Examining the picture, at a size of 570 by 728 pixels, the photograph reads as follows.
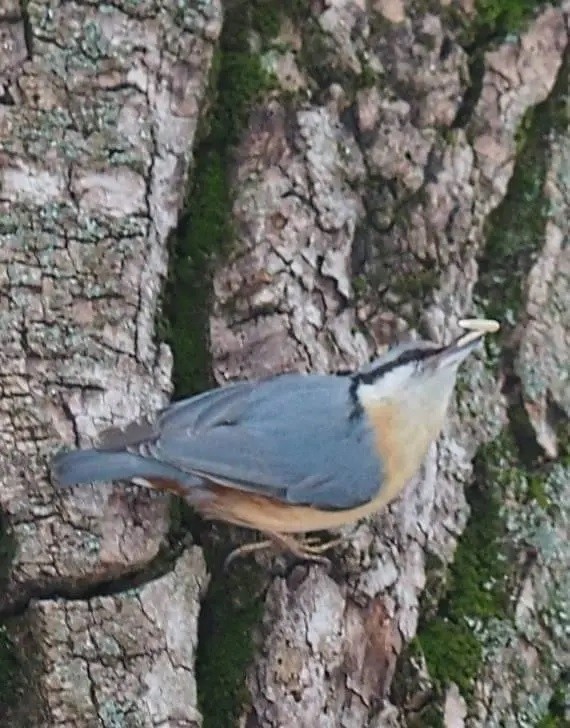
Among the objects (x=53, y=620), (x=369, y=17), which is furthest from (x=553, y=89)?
(x=53, y=620)

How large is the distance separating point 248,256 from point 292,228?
0.09m

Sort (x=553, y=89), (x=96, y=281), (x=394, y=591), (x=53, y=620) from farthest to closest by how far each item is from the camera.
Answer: (x=553, y=89), (x=394, y=591), (x=96, y=281), (x=53, y=620)

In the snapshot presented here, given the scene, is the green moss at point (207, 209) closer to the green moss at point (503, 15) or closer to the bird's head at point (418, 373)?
the bird's head at point (418, 373)

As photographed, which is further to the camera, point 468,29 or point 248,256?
point 468,29

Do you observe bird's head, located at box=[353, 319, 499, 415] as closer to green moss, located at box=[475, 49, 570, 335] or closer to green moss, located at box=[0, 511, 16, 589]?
green moss, located at box=[475, 49, 570, 335]

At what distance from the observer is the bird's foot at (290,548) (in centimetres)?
205

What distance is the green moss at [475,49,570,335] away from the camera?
2.35 m

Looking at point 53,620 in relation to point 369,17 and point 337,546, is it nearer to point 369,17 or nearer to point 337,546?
point 337,546

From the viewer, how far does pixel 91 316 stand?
1963 millimetres

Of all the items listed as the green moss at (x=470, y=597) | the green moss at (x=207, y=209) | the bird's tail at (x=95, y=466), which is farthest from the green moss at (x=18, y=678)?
the green moss at (x=470, y=597)

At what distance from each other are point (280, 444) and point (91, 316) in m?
0.40

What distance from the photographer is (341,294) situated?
2.15 meters

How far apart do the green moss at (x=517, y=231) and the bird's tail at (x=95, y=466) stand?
77 centimetres

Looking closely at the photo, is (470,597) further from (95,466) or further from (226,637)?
(95,466)
